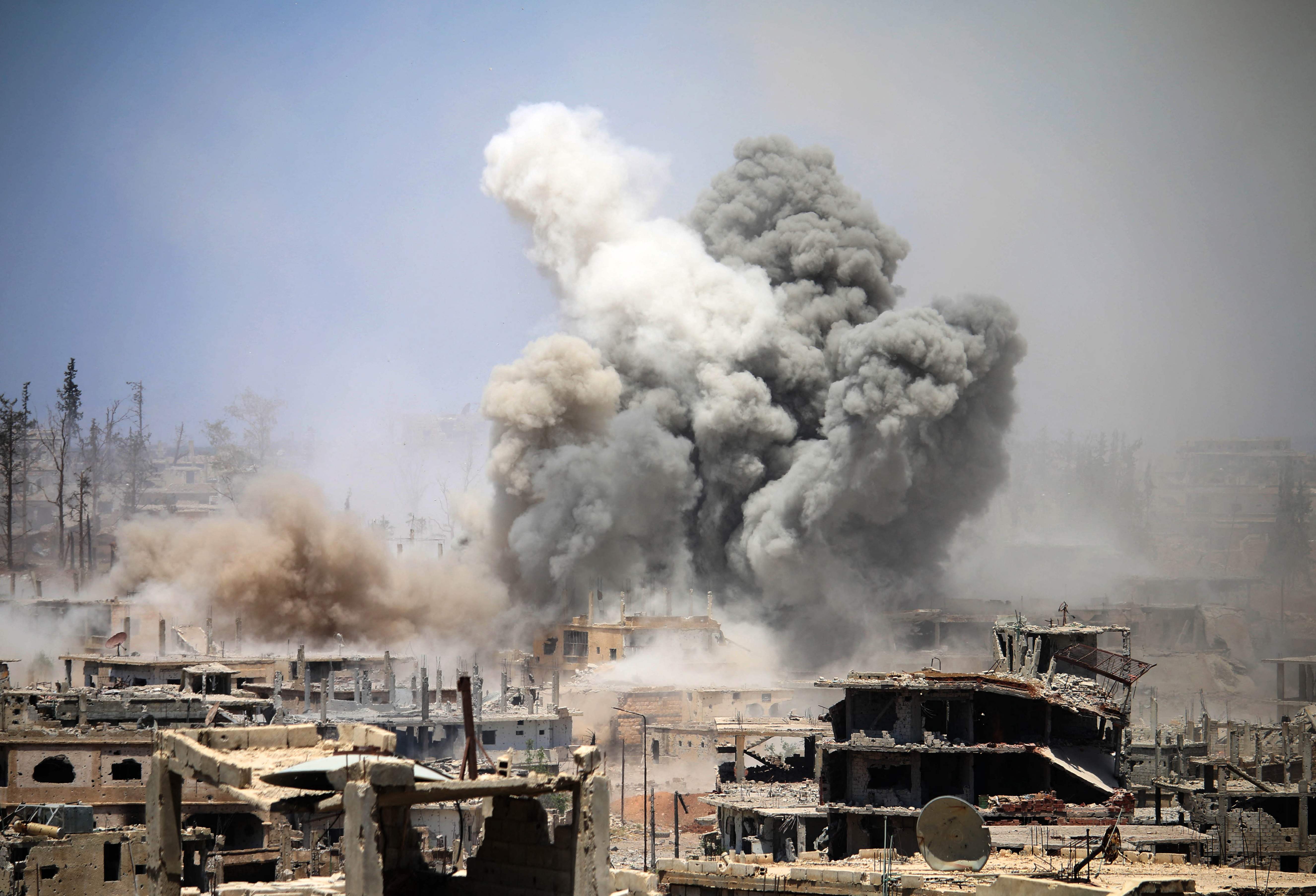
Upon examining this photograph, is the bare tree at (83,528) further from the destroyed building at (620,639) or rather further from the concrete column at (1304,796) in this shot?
the concrete column at (1304,796)

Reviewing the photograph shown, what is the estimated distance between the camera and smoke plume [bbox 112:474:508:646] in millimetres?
66750

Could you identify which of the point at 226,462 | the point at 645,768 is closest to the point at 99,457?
the point at 226,462

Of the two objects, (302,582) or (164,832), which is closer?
(164,832)

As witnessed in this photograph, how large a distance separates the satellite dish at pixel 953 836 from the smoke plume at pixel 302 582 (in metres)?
46.0

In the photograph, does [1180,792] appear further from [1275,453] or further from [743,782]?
[1275,453]

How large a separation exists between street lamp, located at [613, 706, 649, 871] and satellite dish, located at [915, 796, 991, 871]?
10.4 metres

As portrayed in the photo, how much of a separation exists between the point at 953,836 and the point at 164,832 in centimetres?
1290

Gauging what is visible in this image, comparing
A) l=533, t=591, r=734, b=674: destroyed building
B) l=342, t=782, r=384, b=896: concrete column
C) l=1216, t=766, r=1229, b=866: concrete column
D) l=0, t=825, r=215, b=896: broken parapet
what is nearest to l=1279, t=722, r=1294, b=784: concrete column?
l=1216, t=766, r=1229, b=866: concrete column

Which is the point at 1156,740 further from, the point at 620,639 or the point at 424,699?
the point at 620,639

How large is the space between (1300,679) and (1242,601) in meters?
24.8

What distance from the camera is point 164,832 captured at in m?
15.3

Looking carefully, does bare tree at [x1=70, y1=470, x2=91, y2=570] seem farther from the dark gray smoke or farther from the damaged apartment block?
the damaged apartment block

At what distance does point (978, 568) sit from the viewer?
93.2 meters

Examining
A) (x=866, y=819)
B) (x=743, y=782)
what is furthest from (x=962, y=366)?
(x=866, y=819)
